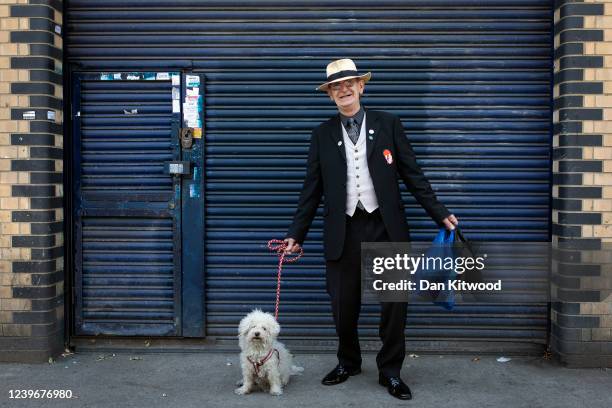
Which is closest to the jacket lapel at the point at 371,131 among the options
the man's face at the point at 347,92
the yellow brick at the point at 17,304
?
the man's face at the point at 347,92

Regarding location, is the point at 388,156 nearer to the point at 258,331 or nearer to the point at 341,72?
the point at 341,72

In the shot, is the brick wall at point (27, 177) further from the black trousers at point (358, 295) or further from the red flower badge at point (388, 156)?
the red flower badge at point (388, 156)

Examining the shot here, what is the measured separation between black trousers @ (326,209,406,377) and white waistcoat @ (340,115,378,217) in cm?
6

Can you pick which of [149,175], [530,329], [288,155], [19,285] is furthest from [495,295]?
[19,285]

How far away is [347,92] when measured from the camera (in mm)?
4855

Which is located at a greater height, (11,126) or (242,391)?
(11,126)

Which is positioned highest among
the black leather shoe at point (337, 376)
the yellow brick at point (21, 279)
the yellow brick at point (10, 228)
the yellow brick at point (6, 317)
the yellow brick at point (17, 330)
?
the yellow brick at point (10, 228)

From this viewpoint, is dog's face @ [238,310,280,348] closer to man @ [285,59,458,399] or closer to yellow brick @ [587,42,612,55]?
man @ [285,59,458,399]

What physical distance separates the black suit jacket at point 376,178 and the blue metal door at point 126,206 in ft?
4.94

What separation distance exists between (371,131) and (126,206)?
2.34 meters

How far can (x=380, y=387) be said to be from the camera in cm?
497

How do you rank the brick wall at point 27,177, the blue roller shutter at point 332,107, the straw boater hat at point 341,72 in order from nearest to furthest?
the straw boater hat at point 341,72 < the brick wall at point 27,177 < the blue roller shutter at point 332,107

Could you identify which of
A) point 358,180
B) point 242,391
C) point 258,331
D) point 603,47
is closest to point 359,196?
point 358,180

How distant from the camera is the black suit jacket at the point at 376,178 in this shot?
4.82 metres
